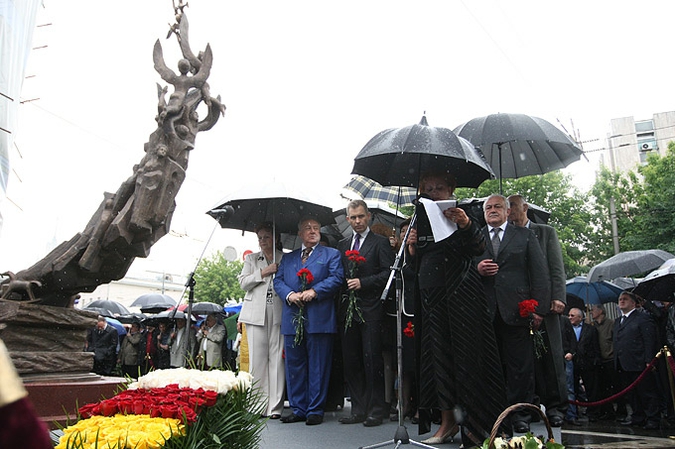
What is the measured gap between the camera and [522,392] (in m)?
4.95

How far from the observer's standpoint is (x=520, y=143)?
22.5 feet

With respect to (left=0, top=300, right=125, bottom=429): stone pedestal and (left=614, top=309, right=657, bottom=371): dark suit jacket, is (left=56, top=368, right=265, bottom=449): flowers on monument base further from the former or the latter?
(left=614, top=309, right=657, bottom=371): dark suit jacket

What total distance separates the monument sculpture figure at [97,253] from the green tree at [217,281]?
141ft

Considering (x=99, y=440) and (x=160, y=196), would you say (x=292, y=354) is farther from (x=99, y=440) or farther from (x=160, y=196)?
(x=99, y=440)

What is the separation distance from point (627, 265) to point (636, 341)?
386 centimetres

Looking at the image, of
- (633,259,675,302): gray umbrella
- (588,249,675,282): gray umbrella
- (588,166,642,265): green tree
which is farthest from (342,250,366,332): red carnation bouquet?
(588,166,642,265): green tree

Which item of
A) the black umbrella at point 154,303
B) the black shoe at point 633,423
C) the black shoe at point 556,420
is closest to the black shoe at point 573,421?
the black shoe at point 633,423

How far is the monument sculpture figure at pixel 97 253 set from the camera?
5176 mm

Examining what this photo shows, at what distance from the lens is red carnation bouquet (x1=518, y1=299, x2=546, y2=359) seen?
192 inches

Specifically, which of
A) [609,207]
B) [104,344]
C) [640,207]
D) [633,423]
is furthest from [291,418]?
[609,207]

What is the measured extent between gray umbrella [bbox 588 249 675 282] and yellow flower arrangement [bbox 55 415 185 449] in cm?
1033

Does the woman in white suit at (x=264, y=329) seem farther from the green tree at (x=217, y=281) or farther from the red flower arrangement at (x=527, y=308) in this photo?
the green tree at (x=217, y=281)

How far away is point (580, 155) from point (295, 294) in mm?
3323

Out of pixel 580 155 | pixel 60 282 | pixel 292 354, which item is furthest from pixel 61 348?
pixel 580 155
